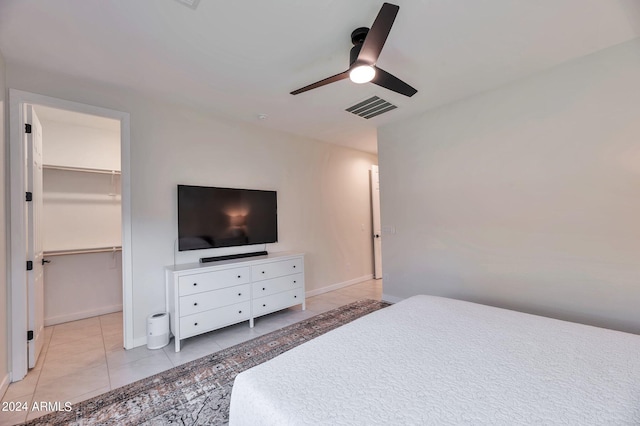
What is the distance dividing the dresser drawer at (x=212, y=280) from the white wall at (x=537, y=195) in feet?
7.30

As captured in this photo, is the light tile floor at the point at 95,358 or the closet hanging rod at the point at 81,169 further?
the closet hanging rod at the point at 81,169

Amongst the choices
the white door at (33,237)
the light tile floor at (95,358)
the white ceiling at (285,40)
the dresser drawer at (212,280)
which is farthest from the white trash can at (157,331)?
the white ceiling at (285,40)

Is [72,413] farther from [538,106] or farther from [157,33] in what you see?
[538,106]

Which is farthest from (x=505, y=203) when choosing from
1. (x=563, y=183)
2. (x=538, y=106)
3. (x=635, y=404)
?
(x=635, y=404)

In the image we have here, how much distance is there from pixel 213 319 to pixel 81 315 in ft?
7.06

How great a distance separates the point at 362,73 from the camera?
1.90 meters

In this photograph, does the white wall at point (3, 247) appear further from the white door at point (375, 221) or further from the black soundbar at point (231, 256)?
the white door at point (375, 221)

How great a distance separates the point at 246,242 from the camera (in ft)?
11.8

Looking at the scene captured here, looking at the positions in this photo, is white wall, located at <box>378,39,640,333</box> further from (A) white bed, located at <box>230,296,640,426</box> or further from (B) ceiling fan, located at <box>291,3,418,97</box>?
(B) ceiling fan, located at <box>291,3,418,97</box>

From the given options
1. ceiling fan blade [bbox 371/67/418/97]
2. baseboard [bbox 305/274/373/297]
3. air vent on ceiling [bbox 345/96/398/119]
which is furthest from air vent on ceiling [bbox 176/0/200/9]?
baseboard [bbox 305/274/373/297]

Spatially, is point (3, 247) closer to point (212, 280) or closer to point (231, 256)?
point (212, 280)

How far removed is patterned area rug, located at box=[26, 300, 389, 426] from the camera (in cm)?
173

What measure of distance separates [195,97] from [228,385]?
281 cm

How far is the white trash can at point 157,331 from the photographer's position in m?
2.71
